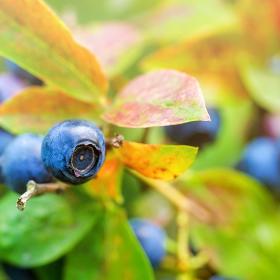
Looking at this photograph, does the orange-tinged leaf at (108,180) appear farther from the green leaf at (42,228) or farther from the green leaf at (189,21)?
the green leaf at (189,21)

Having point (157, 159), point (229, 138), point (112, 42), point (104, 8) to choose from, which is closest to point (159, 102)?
point (157, 159)

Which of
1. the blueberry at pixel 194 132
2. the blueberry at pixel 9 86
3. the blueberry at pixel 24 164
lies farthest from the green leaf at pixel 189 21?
the blueberry at pixel 24 164

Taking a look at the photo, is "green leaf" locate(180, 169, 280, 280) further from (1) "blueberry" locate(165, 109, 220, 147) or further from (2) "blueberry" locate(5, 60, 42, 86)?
(2) "blueberry" locate(5, 60, 42, 86)

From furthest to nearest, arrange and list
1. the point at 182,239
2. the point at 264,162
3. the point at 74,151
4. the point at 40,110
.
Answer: the point at 264,162, the point at 182,239, the point at 40,110, the point at 74,151

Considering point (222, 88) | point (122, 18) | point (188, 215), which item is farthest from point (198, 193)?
point (122, 18)

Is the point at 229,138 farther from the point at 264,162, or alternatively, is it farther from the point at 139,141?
the point at 139,141
